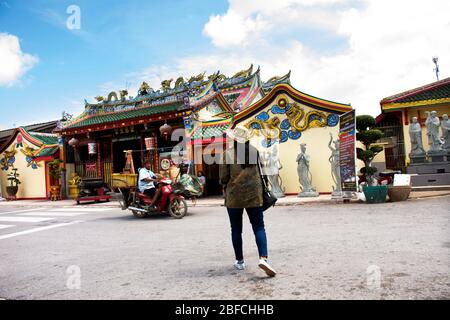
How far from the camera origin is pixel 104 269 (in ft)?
14.1

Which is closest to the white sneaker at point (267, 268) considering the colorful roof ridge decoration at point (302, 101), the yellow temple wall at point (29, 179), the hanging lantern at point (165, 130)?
the colorful roof ridge decoration at point (302, 101)

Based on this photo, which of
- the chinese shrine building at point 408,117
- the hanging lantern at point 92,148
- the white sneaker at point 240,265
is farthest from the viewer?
the hanging lantern at point 92,148

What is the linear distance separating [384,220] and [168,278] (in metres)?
4.87

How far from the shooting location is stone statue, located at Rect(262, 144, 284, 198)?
44.9 ft

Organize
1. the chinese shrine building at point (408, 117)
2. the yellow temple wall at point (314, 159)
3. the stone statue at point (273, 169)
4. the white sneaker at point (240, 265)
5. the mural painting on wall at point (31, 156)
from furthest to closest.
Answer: the mural painting on wall at point (31, 156)
the chinese shrine building at point (408, 117)
the yellow temple wall at point (314, 159)
the stone statue at point (273, 169)
the white sneaker at point (240, 265)

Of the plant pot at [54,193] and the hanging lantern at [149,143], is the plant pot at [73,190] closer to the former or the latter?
the plant pot at [54,193]

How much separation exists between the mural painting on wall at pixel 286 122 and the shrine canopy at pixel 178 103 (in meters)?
2.42

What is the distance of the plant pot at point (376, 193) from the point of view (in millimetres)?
9926

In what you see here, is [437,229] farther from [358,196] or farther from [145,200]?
[145,200]

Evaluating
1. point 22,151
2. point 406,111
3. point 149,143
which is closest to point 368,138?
point 406,111

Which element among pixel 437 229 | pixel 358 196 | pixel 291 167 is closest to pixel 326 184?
pixel 291 167

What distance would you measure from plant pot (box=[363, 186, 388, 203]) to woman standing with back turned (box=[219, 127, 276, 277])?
7212 millimetres

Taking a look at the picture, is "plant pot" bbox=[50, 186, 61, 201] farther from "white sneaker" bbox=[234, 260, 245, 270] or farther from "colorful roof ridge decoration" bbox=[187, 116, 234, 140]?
"white sneaker" bbox=[234, 260, 245, 270]

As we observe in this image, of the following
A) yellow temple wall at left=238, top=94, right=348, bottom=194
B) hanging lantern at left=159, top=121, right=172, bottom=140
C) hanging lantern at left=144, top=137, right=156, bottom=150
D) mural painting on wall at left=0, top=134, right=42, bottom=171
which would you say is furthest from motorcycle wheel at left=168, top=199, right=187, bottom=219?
mural painting on wall at left=0, top=134, right=42, bottom=171
